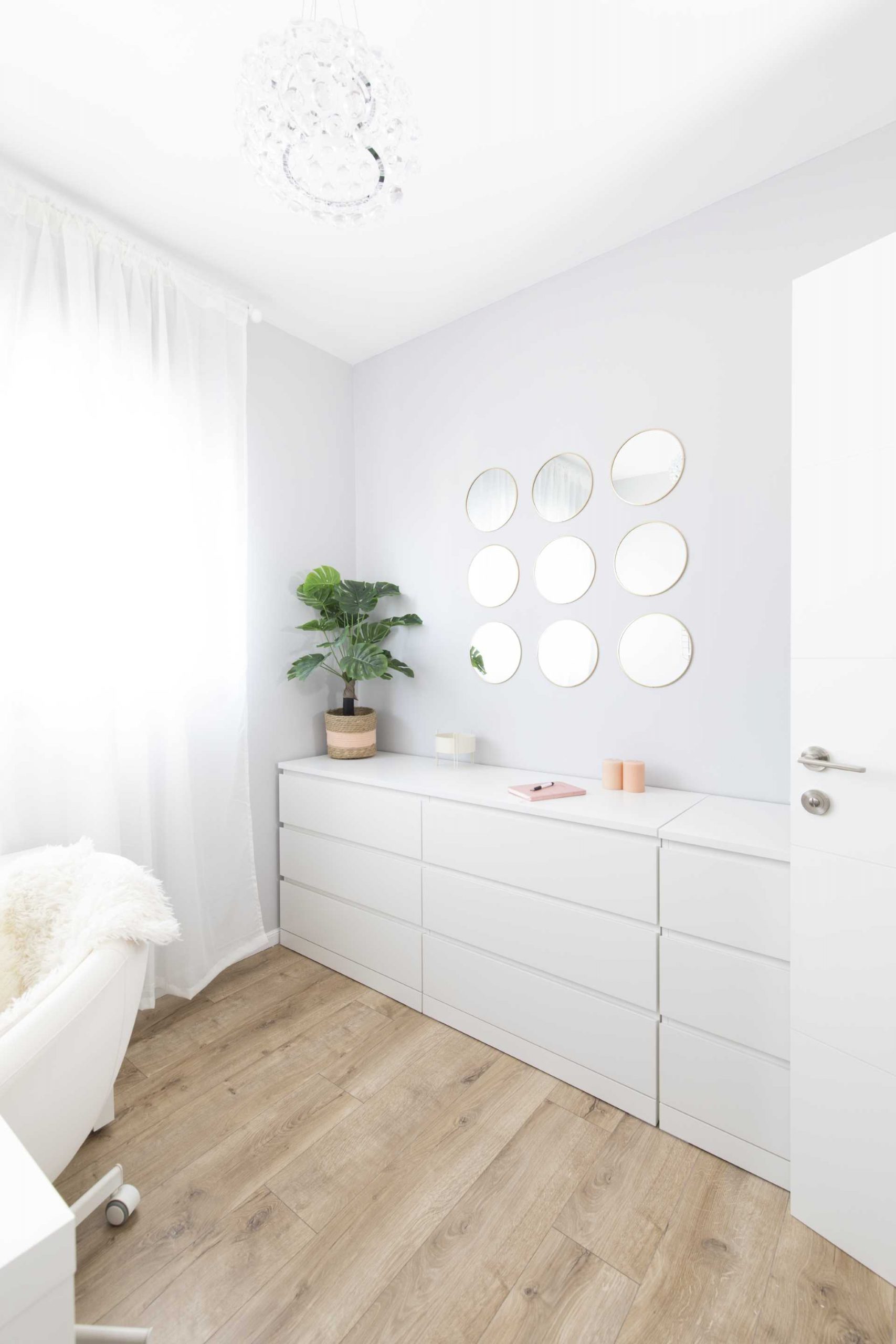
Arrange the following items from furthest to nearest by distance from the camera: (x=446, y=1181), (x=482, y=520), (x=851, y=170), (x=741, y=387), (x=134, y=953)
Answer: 1. (x=482, y=520)
2. (x=741, y=387)
3. (x=851, y=170)
4. (x=446, y=1181)
5. (x=134, y=953)

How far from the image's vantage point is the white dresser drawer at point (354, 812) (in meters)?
2.28

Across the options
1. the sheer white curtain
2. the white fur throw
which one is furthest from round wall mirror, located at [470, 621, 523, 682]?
the white fur throw

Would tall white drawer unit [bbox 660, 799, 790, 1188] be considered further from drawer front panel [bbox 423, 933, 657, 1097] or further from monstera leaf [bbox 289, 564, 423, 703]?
monstera leaf [bbox 289, 564, 423, 703]

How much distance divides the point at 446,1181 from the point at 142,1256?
0.68 m

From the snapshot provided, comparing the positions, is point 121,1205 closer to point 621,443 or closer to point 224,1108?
point 224,1108

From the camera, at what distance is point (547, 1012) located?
1913 millimetres

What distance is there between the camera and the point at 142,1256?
4.32 ft

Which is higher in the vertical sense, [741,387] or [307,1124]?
[741,387]

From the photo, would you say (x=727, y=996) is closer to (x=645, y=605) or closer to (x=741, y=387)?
(x=645, y=605)

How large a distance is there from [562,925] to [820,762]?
91 centimetres

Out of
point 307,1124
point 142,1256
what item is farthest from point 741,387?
point 142,1256

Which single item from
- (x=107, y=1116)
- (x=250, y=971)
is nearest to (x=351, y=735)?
(x=250, y=971)

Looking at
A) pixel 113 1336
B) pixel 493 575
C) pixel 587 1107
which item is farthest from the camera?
pixel 493 575

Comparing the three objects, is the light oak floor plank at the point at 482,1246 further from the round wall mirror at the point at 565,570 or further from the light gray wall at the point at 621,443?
the round wall mirror at the point at 565,570
